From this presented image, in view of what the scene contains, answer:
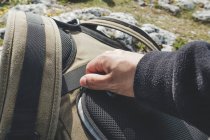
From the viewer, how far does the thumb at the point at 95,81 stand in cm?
168

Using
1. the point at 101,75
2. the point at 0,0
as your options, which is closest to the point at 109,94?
the point at 101,75

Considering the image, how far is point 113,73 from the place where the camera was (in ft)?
5.35

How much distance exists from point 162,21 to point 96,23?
266cm

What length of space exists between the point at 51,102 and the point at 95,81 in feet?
0.63

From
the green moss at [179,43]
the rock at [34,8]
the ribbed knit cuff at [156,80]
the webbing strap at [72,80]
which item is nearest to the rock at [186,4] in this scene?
the green moss at [179,43]

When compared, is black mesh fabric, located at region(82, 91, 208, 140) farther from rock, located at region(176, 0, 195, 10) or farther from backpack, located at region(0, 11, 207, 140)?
rock, located at region(176, 0, 195, 10)

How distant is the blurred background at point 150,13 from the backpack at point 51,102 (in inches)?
72.3

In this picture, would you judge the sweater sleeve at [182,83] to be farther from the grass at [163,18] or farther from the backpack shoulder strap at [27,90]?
the grass at [163,18]

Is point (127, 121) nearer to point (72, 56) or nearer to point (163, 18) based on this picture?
point (72, 56)

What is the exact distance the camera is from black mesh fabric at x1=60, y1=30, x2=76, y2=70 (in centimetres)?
186

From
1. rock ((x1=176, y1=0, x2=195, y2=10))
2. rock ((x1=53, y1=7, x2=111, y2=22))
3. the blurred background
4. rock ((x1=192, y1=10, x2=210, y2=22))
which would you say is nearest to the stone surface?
the blurred background

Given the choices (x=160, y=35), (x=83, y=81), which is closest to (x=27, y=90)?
(x=83, y=81)

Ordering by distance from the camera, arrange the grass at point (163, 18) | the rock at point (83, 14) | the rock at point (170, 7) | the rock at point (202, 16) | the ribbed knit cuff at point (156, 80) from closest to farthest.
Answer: the ribbed knit cuff at point (156, 80), the rock at point (83, 14), the grass at point (163, 18), the rock at point (202, 16), the rock at point (170, 7)

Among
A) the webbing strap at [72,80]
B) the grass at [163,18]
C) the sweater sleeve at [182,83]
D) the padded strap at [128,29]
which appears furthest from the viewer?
the grass at [163,18]
